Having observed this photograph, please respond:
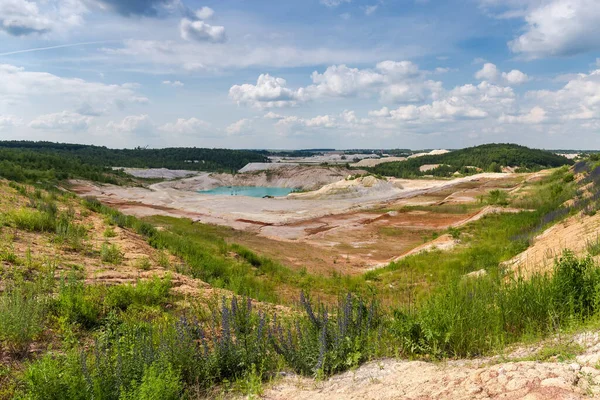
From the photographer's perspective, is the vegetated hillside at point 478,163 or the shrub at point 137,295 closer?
the shrub at point 137,295

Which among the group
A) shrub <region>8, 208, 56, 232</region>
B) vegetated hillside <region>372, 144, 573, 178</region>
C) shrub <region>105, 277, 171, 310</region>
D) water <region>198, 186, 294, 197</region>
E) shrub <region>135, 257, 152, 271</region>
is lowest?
water <region>198, 186, 294, 197</region>

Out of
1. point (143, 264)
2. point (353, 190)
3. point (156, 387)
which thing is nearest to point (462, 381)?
point (156, 387)

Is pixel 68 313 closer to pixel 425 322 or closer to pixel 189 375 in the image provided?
pixel 189 375

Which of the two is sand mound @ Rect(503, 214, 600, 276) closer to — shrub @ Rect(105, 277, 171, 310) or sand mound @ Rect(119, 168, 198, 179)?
shrub @ Rect(105, 277, 171, 310)

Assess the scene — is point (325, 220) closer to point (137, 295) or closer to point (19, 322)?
point (137, 295)

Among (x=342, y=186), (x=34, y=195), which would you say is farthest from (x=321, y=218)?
(x=34, y=195)

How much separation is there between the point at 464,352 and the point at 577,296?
6.65ft

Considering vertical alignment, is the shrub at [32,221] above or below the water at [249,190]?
above

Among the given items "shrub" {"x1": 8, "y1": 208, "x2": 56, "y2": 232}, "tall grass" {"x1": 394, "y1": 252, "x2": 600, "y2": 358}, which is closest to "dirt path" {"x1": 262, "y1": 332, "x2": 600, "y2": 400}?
"tall grass" {"x1": 394, "y1": 252, "x2": 600, "y2": 358}

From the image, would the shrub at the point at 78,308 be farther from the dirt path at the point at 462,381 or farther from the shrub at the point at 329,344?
the dirt path at the point at 462,381

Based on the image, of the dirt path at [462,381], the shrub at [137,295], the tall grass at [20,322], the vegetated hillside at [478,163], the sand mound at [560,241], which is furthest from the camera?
the vegetated hillside at [478,163]

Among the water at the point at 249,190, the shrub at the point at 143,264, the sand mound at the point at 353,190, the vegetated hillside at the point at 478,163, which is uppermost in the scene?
the vegetated hillside at the point at 478,163

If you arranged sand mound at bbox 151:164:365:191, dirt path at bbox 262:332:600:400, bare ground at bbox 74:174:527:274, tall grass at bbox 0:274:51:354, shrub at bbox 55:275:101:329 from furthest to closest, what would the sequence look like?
1. sand mound at bbox 151:164:365:191
2. bare ground at bbox 74:174:527:274
3. shrub at bbox 55:275:101:329
4. tall grass at bbox 0:274:51:354
5. dirt path at bbox 262:332:600:400

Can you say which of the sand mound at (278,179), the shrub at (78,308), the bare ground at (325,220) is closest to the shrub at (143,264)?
the shrub at (78,308)
